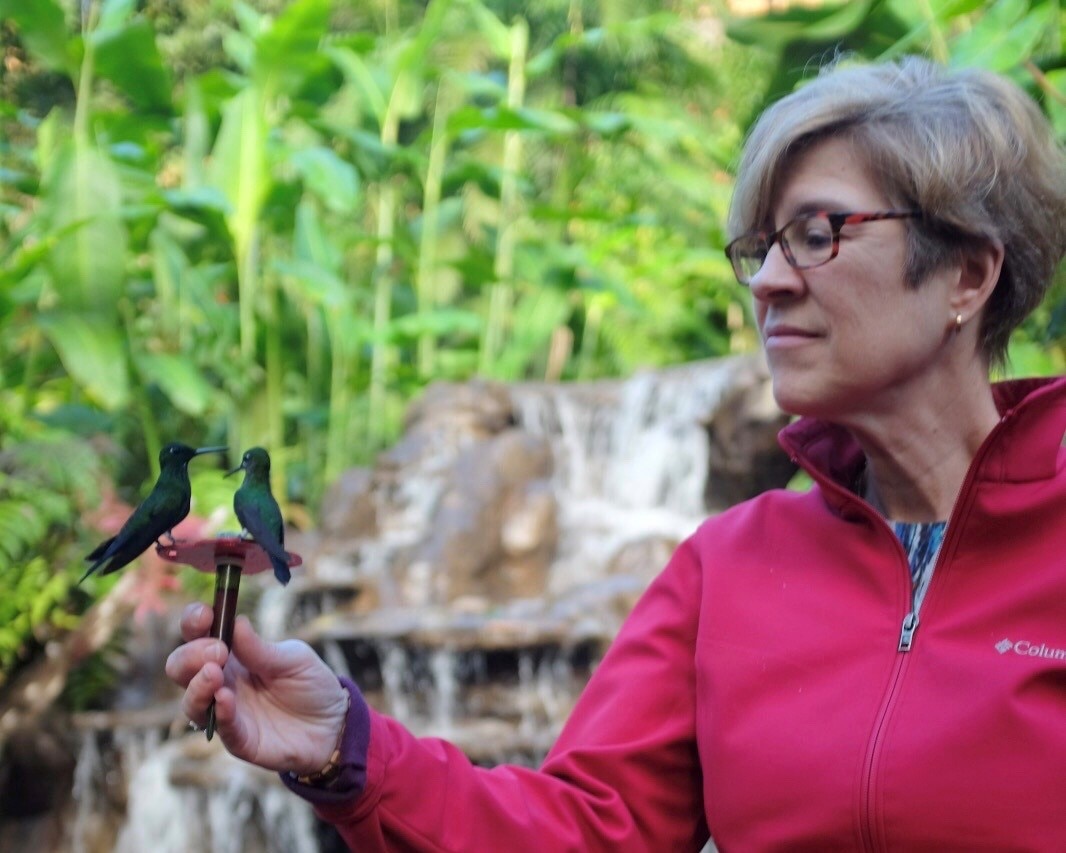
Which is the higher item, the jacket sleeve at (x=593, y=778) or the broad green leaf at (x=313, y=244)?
the broad green leaf at (x=313, y=244)

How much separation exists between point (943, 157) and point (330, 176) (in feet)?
17.0

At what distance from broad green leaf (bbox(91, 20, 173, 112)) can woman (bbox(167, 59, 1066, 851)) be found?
503cm

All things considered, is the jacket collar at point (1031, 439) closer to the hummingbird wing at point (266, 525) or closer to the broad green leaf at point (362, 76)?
the hummingbird wing at point (266, 525)

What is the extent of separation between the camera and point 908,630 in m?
1.26

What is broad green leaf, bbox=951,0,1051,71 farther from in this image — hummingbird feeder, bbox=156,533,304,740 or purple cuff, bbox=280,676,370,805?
hummingbird feeder, bbox=156,533,304,740

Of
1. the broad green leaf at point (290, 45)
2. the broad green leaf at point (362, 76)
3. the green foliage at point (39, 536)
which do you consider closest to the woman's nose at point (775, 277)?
the green foliage at point (39, 536)

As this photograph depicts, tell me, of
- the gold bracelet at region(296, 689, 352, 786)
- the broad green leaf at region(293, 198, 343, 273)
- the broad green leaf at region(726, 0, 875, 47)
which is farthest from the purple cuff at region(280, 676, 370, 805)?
the broad green leaf at region(293, 198, 343, 273)

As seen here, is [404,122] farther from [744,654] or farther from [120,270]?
[744,654]

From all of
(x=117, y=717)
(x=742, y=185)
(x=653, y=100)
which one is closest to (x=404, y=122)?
(x=653, y=100)

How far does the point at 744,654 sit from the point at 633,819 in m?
0.21

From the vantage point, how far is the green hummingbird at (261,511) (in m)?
0.79

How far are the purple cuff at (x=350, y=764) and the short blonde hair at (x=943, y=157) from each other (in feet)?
2.13

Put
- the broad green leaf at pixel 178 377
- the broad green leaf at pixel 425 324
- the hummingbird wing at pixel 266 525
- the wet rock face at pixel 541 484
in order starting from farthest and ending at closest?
1. the broad green leaf at pixel 425 324
2. the wet rock face at pixel 541 484
3. the broad green leaf at pixel 178 377
4. the hummingbird wing at pixel 266 525

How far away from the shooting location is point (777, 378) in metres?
1.31
